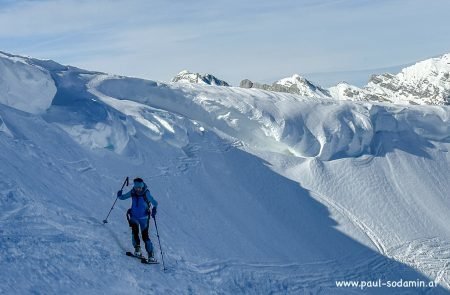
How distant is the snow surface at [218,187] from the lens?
13.1m

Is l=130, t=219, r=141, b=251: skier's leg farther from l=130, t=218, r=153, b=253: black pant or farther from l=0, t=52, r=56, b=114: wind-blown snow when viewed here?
l=0, t=52, r=56, b=114: wind-blown snow

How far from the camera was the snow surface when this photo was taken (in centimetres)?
1305

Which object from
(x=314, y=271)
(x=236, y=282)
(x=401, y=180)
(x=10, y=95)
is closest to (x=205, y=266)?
(x=236, y=282)

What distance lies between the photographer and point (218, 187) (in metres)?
20.8

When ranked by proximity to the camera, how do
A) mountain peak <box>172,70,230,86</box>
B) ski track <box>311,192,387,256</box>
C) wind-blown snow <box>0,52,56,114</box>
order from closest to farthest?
1. wind-blown snow <box>0,52,56,114</box>
2. ski track <box>311,192,387,256</box>
3. mountain peak <box>172,70,230,86</box>

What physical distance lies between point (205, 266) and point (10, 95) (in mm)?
7887

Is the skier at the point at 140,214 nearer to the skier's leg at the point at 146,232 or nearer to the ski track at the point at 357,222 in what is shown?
the skier's leg at the point at 146,232

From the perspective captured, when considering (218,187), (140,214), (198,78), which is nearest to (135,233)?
(140,214)

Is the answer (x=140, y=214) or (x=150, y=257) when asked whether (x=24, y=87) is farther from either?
(x=150, y=257)

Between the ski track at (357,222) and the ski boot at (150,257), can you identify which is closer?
the ski boot at (150,257)

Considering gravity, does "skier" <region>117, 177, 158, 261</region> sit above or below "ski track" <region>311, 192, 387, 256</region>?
above

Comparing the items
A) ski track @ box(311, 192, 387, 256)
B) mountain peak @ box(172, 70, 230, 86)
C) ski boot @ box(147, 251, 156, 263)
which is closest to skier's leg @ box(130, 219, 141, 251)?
ski boot @ box(147, 251, 156, 263)

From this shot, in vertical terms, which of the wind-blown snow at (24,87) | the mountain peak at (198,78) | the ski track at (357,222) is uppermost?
the wind-blown snow at (24,87)

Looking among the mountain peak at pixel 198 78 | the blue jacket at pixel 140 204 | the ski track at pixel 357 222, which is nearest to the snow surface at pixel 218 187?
the ski track at pixel 357 222
